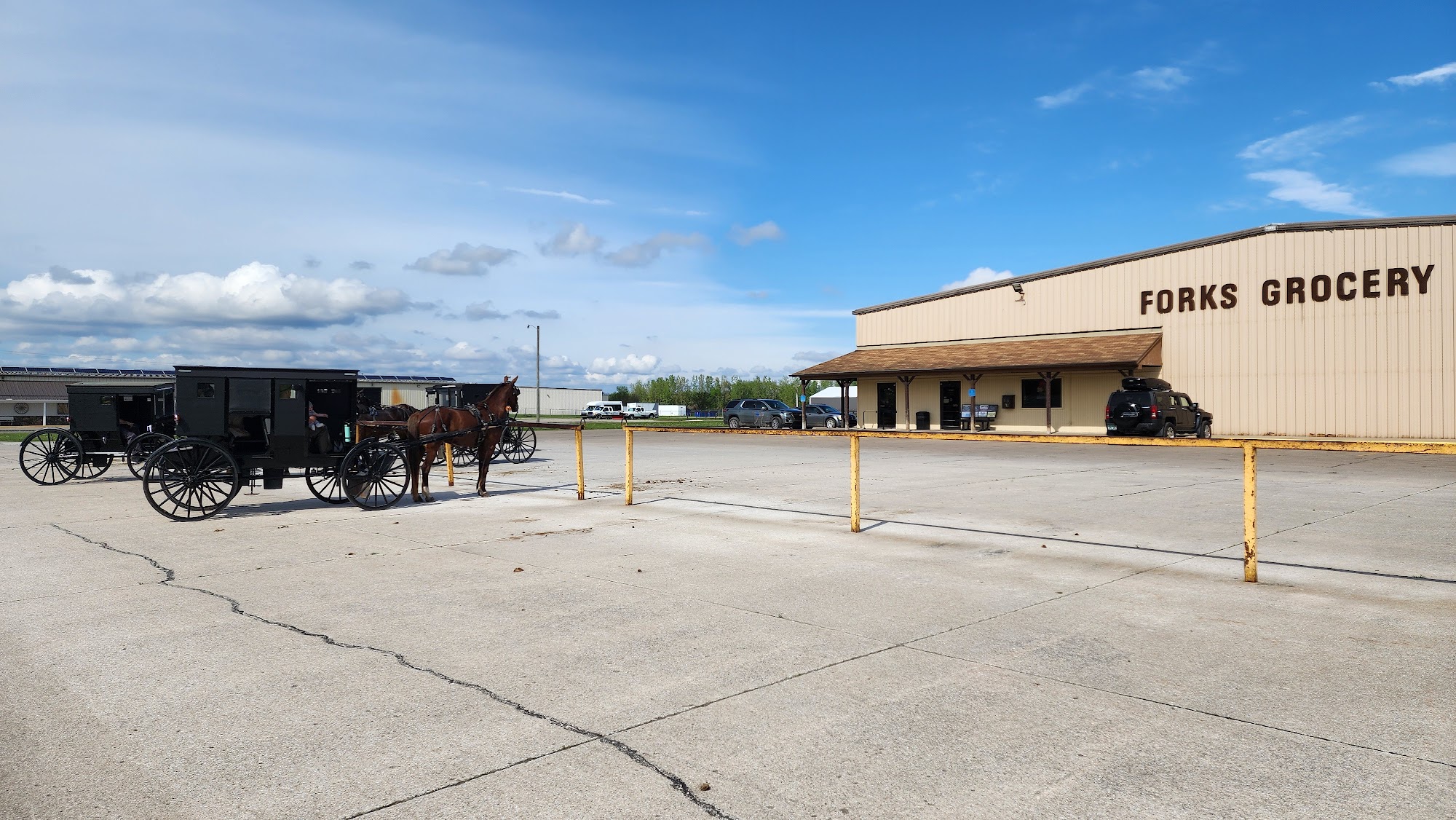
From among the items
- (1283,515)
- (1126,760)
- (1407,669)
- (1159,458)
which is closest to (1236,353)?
(1159,458)

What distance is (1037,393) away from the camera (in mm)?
39031

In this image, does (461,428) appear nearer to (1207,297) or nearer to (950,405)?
(1207,297)

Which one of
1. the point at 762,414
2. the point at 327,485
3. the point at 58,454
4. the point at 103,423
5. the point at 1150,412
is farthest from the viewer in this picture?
the point at 762,414

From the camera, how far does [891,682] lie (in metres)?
4.68

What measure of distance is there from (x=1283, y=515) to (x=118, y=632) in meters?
12.4

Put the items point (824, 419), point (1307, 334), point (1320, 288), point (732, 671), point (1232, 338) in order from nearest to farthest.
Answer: point (732, 671) < point (1320, 288) < point (1307, 334) < point (1232, 338) < point (824, 419)

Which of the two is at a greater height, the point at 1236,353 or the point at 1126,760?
the point at 1236,353

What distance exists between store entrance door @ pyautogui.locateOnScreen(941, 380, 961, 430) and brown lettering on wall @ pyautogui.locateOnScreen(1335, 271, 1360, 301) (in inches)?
606

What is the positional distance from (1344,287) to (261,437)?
113 ft

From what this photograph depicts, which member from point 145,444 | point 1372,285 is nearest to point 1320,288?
point 1372,285

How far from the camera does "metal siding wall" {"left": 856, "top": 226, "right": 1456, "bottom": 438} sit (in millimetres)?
29469

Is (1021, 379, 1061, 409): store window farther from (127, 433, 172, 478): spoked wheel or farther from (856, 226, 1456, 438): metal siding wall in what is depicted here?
(127, 433, 172, 478): spoked wheel

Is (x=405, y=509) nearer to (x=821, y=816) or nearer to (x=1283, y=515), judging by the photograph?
(x=821, y=816)

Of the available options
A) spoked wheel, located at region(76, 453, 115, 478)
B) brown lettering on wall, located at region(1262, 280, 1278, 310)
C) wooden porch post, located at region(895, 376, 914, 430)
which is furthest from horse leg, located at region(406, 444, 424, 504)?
brown lettering on wall, located at region(1262, 280, 1278, 310)
